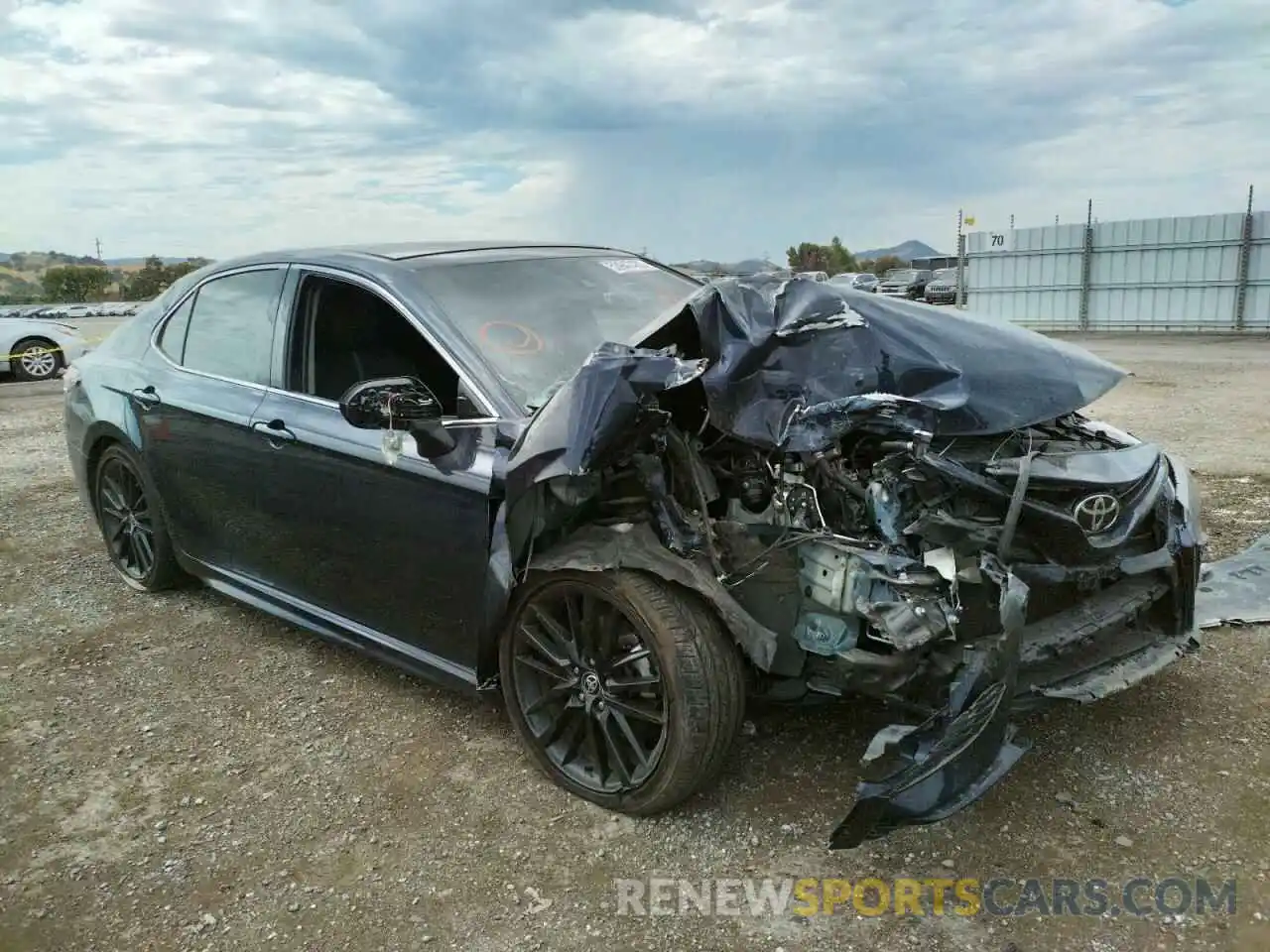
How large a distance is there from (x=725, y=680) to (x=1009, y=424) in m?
1.08

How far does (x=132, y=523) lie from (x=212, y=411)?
1246mm

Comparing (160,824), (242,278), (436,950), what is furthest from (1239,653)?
(242,278)

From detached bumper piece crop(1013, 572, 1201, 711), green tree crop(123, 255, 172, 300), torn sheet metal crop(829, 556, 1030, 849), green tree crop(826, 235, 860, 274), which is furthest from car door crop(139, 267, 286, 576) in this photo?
green tree crop(123, 255, 172, 300)

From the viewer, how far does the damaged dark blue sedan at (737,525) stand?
8.85ft

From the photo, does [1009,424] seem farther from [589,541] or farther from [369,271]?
[369,271]

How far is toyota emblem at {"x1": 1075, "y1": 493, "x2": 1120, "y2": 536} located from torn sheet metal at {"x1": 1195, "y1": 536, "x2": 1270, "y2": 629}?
1.15 metres

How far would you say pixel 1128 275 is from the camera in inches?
739

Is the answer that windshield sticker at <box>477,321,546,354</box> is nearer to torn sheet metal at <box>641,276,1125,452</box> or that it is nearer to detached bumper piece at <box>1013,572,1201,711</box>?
torn sheet metal at <box>641,276,1125,452</box>

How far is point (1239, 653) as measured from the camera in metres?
3.89

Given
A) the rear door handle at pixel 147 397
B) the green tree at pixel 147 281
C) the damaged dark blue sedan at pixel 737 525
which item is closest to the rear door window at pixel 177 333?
the rear door handle at pixel 147 397

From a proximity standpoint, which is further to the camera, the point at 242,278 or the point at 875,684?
the point at 242,278

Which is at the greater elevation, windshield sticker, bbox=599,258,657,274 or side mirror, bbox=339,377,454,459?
windshield sticker, bbox=599,258,657,274

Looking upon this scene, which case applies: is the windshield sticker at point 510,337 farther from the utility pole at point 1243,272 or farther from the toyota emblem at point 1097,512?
the utility pole at point 1243,272

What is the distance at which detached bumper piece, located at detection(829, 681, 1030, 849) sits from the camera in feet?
7.97
